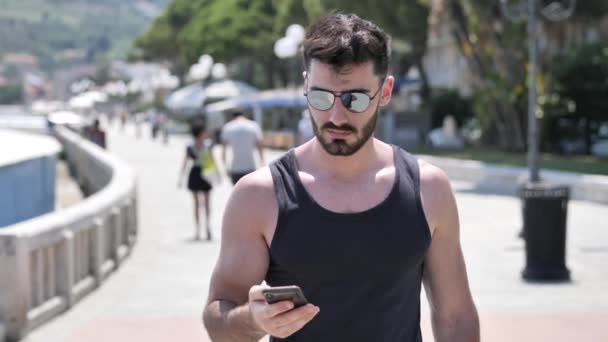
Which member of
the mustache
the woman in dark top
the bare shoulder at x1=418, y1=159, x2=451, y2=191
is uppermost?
the mustache

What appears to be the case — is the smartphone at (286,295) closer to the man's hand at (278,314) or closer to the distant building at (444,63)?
the man's hand at (278,314)

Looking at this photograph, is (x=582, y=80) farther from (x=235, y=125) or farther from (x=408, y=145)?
A: (x=235, y=125)

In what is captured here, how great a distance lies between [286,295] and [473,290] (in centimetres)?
807

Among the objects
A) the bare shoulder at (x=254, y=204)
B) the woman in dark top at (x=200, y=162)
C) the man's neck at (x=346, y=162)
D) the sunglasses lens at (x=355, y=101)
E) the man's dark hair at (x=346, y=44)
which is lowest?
the woman in dark top at (x=200, y=162)

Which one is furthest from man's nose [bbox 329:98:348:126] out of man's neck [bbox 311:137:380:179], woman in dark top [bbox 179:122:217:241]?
woman in dark top [bbox 179:122:217:241]

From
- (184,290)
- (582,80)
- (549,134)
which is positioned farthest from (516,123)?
(184,290)

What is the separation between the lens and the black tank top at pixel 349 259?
9.11 feet

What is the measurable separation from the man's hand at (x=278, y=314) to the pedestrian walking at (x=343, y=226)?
0.14 metres

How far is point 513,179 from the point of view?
74.0ft

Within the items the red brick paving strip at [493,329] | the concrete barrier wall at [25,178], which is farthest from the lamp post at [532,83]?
the red brick paving strip at [493,329]

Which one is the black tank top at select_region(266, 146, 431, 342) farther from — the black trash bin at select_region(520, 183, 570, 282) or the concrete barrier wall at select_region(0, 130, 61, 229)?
the concrete barrier wall at select_region(0, 130, 61, 229)

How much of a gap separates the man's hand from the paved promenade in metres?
5.44

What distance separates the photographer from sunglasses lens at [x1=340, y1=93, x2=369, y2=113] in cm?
283

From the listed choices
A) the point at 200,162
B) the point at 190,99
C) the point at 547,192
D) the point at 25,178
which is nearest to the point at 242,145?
the point at 200,162
